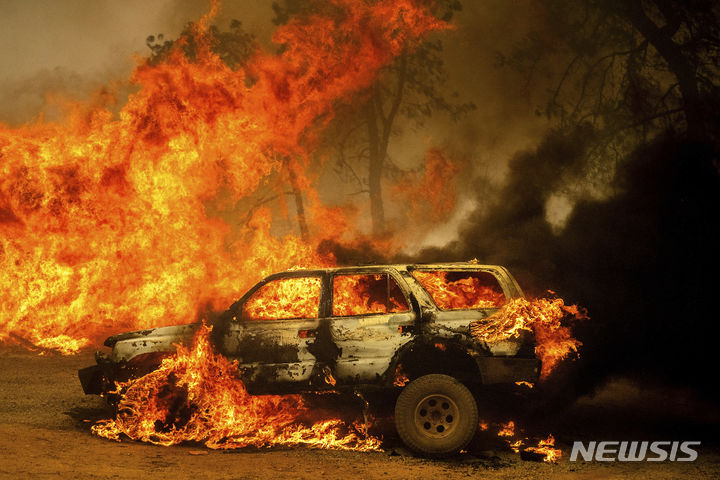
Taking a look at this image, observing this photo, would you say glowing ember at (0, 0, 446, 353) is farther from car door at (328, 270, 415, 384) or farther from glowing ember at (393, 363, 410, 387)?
glowing ember at (393, 363, 410, 387)

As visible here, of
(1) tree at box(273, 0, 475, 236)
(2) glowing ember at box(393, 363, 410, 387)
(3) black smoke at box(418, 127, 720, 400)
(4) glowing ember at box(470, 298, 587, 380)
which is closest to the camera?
(4) glowing ember at box(470, 298, 587, 380)

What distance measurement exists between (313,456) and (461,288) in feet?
8.70

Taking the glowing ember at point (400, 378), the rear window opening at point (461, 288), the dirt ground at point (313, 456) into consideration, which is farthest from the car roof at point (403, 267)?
the dirt ground at point (313, 456)

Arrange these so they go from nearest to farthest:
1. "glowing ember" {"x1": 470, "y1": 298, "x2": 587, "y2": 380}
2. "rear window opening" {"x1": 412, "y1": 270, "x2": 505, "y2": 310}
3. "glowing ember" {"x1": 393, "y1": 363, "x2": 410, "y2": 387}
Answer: "glowing ember" {"x1": 470, "y1": 298, "x2": 587, "y2": 380}
"glowing ember" {"x1": 393, "y1": 363, "x2": 410, "y2": 387}
"rear window opening" {"x1": 412, "y1": 270, "x2": 505, "y2": 310}

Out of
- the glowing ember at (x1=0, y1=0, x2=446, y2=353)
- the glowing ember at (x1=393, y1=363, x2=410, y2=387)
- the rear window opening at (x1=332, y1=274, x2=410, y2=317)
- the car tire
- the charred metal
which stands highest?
the glowing ember at (x1=0, y1=0, x2=446, y2=353)

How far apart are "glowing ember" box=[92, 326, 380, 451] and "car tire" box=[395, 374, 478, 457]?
58cm

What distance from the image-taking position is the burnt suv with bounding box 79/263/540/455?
21.2 ft

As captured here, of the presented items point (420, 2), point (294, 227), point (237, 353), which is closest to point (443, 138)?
point (420, 2)

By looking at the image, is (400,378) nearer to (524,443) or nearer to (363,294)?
(363,294)

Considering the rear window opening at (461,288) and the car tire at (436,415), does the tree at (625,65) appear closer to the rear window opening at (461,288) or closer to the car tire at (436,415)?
the rear window opening at (461,288)

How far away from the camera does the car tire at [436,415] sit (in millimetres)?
6379

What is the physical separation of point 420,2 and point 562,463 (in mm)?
15937

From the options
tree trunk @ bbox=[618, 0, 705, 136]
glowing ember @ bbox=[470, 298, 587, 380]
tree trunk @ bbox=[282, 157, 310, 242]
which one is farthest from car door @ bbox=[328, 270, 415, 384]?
tree trunk @ bbox=[282, 157, 310, 242]

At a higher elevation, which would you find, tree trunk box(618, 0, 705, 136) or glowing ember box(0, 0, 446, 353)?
tree trunk box(618, 0, 705, 136)
